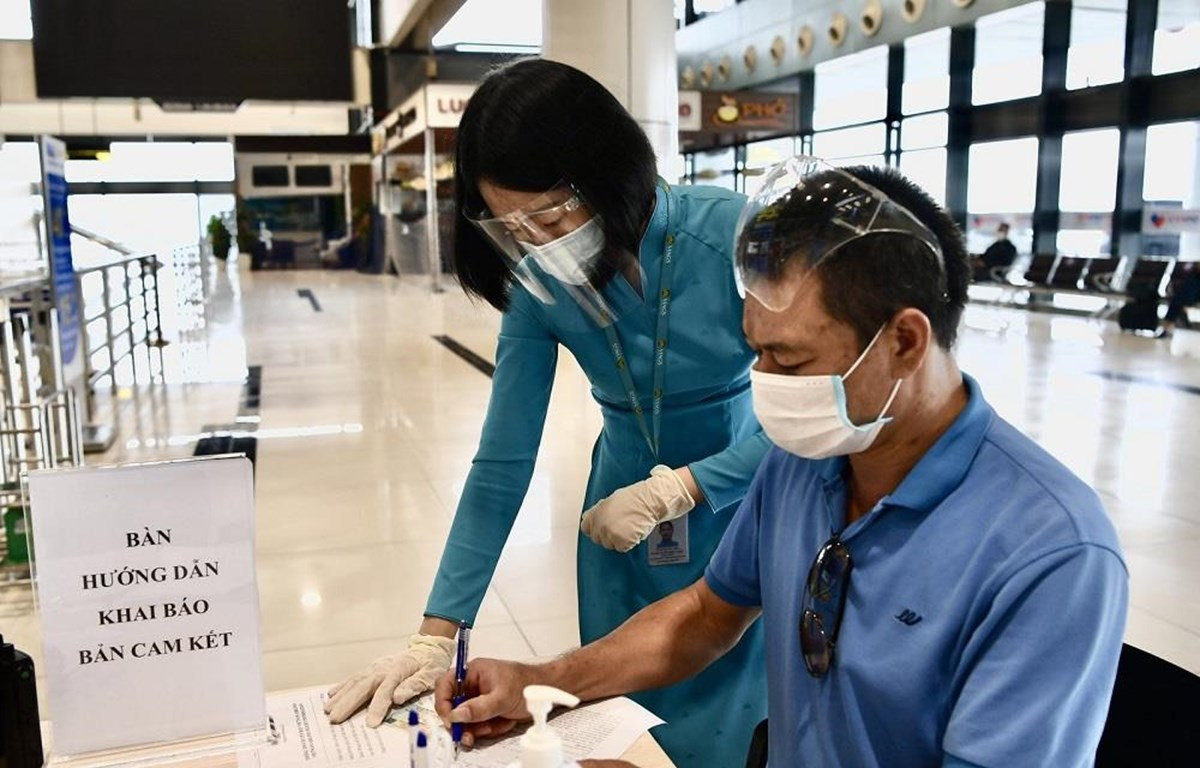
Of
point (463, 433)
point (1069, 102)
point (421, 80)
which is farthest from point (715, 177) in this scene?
point (463, 433)

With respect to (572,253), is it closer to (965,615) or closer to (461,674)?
(461,674)

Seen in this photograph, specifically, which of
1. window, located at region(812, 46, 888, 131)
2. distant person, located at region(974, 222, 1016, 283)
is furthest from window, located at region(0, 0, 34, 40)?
distant person, located at region(974, 222, 1016, 283)

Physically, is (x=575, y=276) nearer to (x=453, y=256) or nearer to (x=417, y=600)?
(x=453, y=256)

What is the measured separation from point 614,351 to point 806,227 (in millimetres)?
616

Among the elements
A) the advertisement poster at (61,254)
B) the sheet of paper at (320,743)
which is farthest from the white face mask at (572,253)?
the advertisement poster at (61,254)

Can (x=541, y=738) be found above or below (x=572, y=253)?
below

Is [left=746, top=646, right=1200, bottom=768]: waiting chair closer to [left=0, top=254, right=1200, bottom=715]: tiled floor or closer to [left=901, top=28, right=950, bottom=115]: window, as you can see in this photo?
[left=0, top=254, right=1200, bottom=715]: tiled floor

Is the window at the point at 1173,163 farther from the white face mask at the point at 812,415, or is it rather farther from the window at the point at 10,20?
the window at the point at 10,20

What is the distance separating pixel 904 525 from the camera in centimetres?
100

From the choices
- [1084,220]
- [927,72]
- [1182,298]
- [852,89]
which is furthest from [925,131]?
[1182,298]

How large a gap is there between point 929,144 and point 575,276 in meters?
14.5

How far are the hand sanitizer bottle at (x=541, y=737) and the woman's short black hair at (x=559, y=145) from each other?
784 mm

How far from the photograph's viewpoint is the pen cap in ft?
2.64

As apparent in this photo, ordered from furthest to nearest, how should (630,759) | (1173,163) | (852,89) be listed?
1. (852,89)
2. (1173,163)
3. (630,759)
